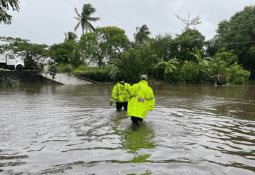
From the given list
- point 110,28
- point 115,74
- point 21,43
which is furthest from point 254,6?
point 21,43

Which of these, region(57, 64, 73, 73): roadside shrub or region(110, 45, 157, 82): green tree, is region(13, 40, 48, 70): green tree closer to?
region(57, 64, 73, 73): roadside shrub

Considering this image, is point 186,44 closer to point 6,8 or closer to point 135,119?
point 6,8

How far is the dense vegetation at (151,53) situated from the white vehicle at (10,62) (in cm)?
311

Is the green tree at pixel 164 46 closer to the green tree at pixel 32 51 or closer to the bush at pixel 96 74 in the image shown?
the bush at pixel 96 74

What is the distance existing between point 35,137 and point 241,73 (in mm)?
42631

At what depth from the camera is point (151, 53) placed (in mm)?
45375

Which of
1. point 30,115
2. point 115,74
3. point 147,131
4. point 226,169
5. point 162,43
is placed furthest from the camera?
point 162,43

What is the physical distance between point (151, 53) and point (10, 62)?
16493 mm

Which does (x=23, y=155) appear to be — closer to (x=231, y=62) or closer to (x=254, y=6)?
(x=231, y=62)

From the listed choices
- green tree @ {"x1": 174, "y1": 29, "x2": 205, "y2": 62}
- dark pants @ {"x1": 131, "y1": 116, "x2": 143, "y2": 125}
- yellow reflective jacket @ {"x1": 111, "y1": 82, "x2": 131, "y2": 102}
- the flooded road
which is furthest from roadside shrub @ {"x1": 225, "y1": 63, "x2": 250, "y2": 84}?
dark pants @ {"x1": 131, "y1": 116, "x2": 143, "y2": 125}

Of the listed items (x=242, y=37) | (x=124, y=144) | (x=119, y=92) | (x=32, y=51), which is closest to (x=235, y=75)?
(x=242, y=37)

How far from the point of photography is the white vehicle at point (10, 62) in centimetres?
4148

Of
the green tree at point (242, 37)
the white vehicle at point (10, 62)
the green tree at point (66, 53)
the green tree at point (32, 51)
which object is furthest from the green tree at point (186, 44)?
the white vehicle at point (10, 62)

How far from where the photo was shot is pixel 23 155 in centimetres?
768
